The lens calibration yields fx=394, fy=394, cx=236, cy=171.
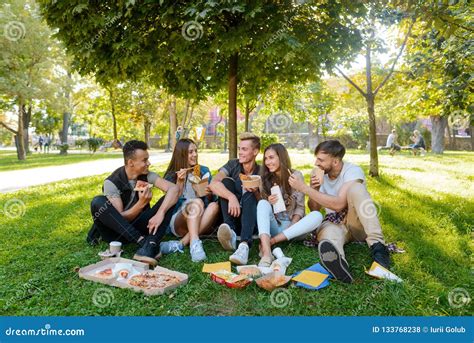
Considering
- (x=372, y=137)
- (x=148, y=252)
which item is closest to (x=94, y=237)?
(x=148, y=252)

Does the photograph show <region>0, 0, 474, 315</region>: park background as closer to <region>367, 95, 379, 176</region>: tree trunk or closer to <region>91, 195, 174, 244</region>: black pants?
<region>367, 95, 379, 176</region>: tree trunk

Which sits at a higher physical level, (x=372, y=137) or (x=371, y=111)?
(x=371, y=111)

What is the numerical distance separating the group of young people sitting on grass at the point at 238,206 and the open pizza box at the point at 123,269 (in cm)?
23

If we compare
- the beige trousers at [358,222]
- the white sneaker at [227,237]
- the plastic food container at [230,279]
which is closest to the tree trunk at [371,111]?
the beige trousers at [358,222]

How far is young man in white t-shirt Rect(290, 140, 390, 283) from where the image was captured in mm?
4152

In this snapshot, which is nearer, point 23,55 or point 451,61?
point 451,61

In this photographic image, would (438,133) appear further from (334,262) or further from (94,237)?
(94,237)

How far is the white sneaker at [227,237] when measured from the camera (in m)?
4.42

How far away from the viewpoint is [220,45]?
6168 millimetres

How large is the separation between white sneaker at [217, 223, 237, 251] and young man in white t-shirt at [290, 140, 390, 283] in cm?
88

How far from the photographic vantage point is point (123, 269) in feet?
12.7

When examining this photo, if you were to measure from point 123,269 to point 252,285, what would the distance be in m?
1.29

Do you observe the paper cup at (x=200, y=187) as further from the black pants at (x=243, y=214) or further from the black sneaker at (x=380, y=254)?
the black sneaker at (x=380, y=254)

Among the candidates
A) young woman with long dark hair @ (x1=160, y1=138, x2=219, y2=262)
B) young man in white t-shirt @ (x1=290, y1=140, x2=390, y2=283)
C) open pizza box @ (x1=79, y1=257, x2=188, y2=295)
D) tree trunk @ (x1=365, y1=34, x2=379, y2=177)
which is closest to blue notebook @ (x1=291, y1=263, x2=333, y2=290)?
young man in white t-shirt @ (x1=290, y1=140, x2=390, y2=283)
